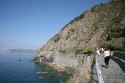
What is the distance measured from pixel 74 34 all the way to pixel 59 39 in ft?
54.5

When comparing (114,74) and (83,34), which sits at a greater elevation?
(83,34)

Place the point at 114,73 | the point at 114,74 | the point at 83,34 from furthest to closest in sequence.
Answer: the point at 83,34 < the point at 114,73 < the point at 114,74

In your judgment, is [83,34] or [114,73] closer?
[114,73]

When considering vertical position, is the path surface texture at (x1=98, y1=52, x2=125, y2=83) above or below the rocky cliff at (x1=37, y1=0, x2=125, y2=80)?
below

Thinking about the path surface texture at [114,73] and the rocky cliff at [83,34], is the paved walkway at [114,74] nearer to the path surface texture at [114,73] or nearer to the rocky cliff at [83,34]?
the path surface texture at [114,73]

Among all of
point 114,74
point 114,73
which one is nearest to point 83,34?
point 114,73

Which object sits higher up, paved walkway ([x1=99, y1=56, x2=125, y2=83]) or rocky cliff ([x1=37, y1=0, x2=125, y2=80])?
rocky cliff ([x1=37, y1=0, x2=125, y2=80])

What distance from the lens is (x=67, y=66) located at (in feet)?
227

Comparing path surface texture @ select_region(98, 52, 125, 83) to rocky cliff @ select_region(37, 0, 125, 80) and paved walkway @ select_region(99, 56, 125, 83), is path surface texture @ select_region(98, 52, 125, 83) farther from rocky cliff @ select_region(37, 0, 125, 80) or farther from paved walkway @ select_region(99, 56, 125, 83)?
rocky cliff @ select_region(37, 0, 125, 80)

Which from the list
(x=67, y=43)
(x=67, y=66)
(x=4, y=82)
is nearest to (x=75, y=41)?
(x=67, y=43)

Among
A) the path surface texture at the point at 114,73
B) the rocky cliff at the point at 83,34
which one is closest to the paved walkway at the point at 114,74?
the path surface texture at the point at 114,73

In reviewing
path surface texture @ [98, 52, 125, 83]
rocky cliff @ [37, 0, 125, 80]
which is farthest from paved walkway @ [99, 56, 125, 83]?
rocky cliff @ [37, 0, 125, 80]

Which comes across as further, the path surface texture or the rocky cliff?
the rocky cliff

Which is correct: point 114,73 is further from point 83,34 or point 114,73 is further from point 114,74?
point 83,34
